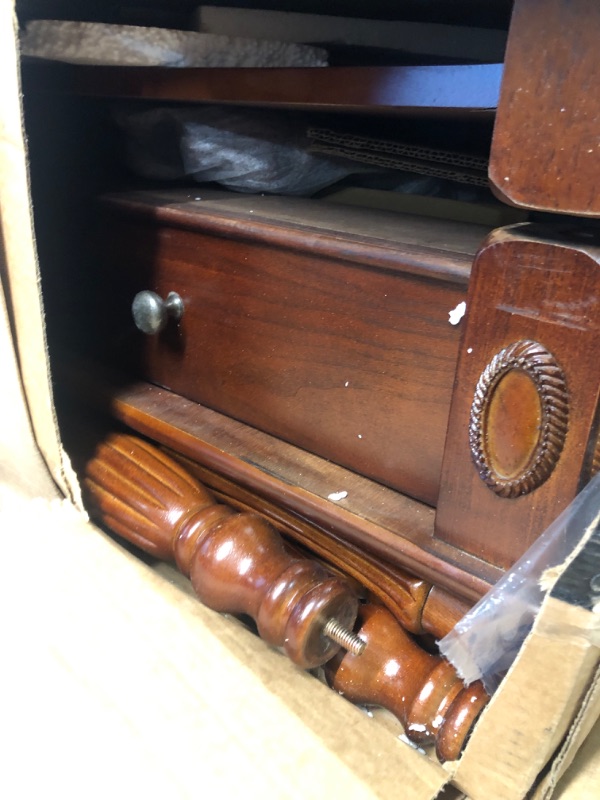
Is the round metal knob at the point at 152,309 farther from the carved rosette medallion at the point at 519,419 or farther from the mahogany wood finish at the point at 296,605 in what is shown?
the carved rosette medallion at the point at 519,419

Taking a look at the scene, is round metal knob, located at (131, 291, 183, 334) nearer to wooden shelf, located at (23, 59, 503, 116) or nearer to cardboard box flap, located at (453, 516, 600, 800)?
wooden shelf, located at (23, 59, 503, 116)

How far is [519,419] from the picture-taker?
0.38 metres

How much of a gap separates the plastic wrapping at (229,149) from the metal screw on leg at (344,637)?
50 centimetres

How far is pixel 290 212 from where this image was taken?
0.61 m

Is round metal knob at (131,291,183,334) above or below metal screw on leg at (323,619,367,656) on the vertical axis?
above

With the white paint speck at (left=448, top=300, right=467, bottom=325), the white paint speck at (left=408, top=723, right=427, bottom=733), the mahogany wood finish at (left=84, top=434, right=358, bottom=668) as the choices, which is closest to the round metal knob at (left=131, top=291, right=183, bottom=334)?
the mahogany wood finish at (left=84, top=434, right=358, bottom=668)

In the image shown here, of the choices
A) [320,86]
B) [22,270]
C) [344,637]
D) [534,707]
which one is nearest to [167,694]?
[344,637]

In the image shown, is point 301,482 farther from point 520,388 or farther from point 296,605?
point 520,388

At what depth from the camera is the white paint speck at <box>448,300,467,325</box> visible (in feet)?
1.43

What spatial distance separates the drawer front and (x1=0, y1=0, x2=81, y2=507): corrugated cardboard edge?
13 cm

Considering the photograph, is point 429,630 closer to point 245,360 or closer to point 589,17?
point 245,360

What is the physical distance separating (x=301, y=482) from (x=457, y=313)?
0.59 feet

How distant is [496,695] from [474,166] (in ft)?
1.69

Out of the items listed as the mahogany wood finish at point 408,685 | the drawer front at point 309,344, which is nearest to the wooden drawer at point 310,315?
the drawer front at point 309,344
